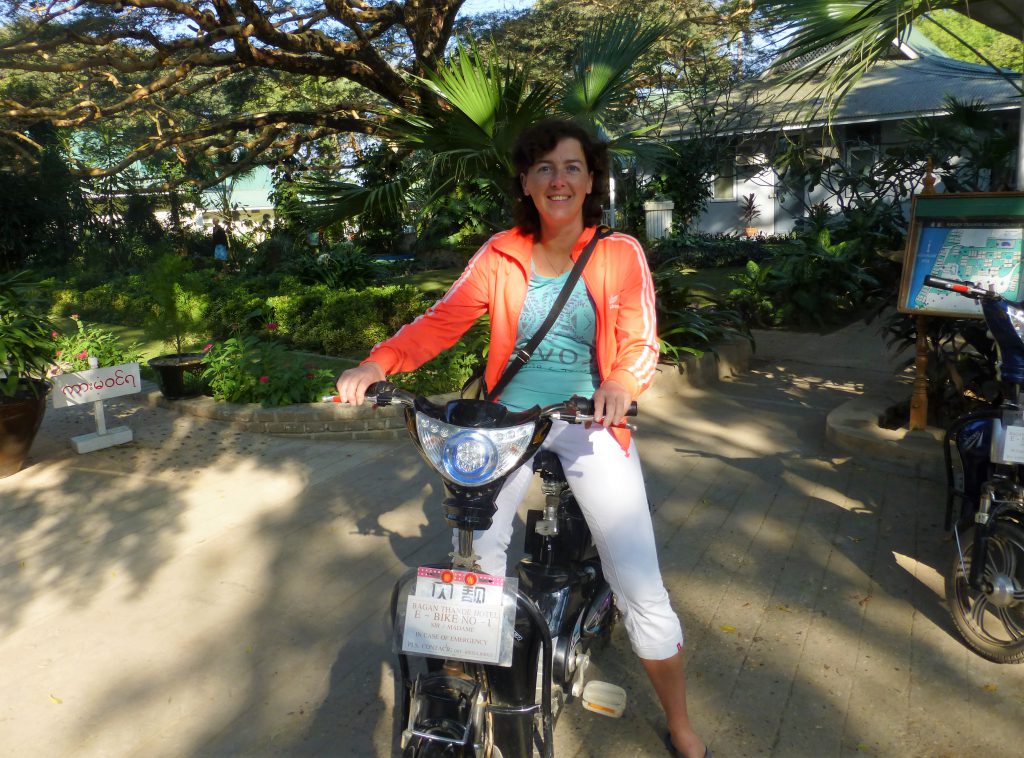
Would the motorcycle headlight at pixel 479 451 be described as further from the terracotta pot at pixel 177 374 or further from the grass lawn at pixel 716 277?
the grass lawn at pixel 716 277

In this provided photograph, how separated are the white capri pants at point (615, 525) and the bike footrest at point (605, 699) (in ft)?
0.73

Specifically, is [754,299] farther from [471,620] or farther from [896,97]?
[896,97]

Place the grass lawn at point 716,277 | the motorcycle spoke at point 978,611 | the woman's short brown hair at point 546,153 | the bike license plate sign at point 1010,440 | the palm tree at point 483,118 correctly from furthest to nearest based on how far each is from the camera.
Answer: the grass lawn at point 716,277
the palm tree at point 483,118
the motorcycle spoke at point 978,611
the bike license plate sign at point 1010,440
the woman's short brown hair at point 546,153

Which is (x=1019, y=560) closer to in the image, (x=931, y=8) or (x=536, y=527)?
(x=536, y=527)

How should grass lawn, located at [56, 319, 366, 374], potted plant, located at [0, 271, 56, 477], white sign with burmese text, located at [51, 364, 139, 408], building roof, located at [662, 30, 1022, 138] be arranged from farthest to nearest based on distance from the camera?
building roof, located at [662, 30, 1022, 138] → grass lawn, located at [56, 319, 366, 374] → white sign with burmese text, located at [51, 364, 139, 408] → potted plant, located at [0, 271, 56, 477]

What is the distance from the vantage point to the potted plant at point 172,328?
→ 7348 mm

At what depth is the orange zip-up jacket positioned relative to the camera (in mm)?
2453

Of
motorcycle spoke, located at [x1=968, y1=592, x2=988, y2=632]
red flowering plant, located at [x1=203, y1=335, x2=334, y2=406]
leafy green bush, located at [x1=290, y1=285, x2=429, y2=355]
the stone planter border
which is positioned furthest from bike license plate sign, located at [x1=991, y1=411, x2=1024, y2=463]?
leafy green bush, located at [x1=290, y1=285, x2=429, y2=355]

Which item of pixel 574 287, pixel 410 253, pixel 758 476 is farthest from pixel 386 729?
pixel 410 253

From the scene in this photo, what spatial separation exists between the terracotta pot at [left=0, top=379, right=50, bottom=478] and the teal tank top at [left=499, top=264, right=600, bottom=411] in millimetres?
4411

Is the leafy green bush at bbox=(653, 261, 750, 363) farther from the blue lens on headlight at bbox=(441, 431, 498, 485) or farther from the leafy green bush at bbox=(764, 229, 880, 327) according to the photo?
the blue lens on headlight at bbox=(441, 431, 498, 485)

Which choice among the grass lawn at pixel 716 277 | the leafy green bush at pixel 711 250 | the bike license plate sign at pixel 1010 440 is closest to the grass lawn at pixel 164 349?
the bike license plate sign at pixel 1010 440

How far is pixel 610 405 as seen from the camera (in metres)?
2.09

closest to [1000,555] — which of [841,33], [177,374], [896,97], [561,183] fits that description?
[561,183]
